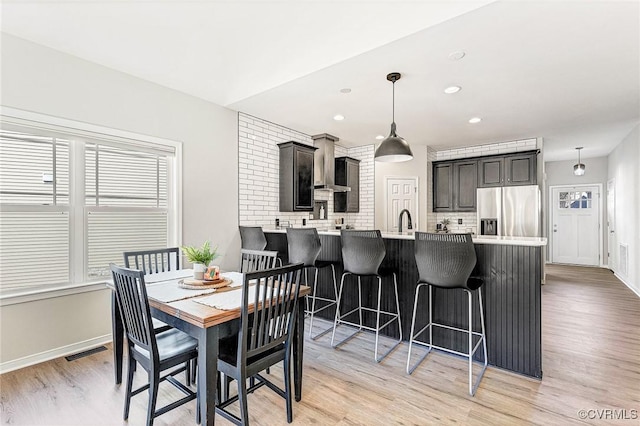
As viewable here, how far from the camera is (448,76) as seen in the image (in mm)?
3152

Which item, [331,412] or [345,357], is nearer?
[331,412]

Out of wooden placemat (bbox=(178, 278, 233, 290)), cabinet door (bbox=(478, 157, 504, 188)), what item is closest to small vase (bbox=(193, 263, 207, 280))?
wooden placemat (bbox=(178, 278, 233, 290))

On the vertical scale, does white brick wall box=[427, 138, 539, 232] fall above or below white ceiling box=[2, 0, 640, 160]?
below

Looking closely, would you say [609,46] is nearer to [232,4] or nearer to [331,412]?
[232,4]

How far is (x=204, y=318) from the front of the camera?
1.60 metres

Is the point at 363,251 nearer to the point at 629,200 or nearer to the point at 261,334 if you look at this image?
the point at 261,334

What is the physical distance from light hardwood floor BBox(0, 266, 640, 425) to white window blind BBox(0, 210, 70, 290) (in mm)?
736

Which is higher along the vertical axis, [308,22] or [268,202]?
[308,22]

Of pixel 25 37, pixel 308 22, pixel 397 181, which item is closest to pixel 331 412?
pixel 308 22

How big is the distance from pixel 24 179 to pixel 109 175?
64cm

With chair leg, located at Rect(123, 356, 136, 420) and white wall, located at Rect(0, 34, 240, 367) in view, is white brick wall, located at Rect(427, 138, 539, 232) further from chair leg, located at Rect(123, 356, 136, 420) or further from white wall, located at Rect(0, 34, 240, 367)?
chair leg, located at Rect(123, 356, 136, 420)

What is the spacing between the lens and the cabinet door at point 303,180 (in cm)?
474

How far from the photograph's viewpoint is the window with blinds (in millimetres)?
2650

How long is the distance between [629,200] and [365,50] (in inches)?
227
